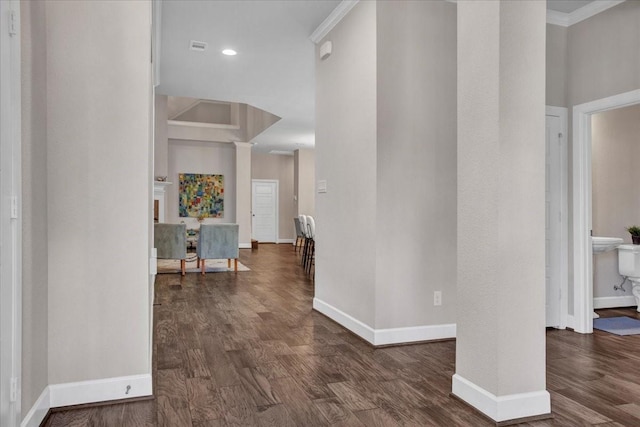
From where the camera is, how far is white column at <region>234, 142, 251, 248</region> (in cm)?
1138

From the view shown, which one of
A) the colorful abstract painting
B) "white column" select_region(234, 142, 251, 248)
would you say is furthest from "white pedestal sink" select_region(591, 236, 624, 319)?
the colorful abstract painting

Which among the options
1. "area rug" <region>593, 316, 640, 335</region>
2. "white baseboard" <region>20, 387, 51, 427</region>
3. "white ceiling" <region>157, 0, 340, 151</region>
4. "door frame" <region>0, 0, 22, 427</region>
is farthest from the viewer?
"white ceiling" <region>157, 0, 340, 151</region>

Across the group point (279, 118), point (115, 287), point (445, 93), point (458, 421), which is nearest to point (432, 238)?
point (445, 93)

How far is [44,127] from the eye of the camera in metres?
2.22

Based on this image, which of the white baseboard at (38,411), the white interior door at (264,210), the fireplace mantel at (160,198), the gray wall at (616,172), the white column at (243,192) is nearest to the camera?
the white baseboard at (38,411)

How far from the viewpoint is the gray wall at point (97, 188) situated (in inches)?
90.0

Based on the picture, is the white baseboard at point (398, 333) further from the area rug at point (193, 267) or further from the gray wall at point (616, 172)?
the area rug at point (193, 267)

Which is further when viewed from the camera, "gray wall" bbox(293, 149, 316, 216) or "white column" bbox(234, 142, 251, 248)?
"gray wall" bbox(293, 149, 316, 216)

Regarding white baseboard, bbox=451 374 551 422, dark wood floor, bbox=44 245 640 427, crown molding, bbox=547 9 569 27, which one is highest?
crown molding, bbox=547 9 569 27

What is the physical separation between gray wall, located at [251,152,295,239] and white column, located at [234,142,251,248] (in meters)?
2.13

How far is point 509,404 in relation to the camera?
2.20 m

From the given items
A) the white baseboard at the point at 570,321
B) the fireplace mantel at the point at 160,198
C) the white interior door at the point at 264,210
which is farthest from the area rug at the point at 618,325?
the white interior door at the point at 264,210

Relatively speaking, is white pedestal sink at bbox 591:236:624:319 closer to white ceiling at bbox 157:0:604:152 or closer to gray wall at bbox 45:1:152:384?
white ceiling at bbox 157:0:604:152

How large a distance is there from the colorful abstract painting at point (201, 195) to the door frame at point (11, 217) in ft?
32.5
